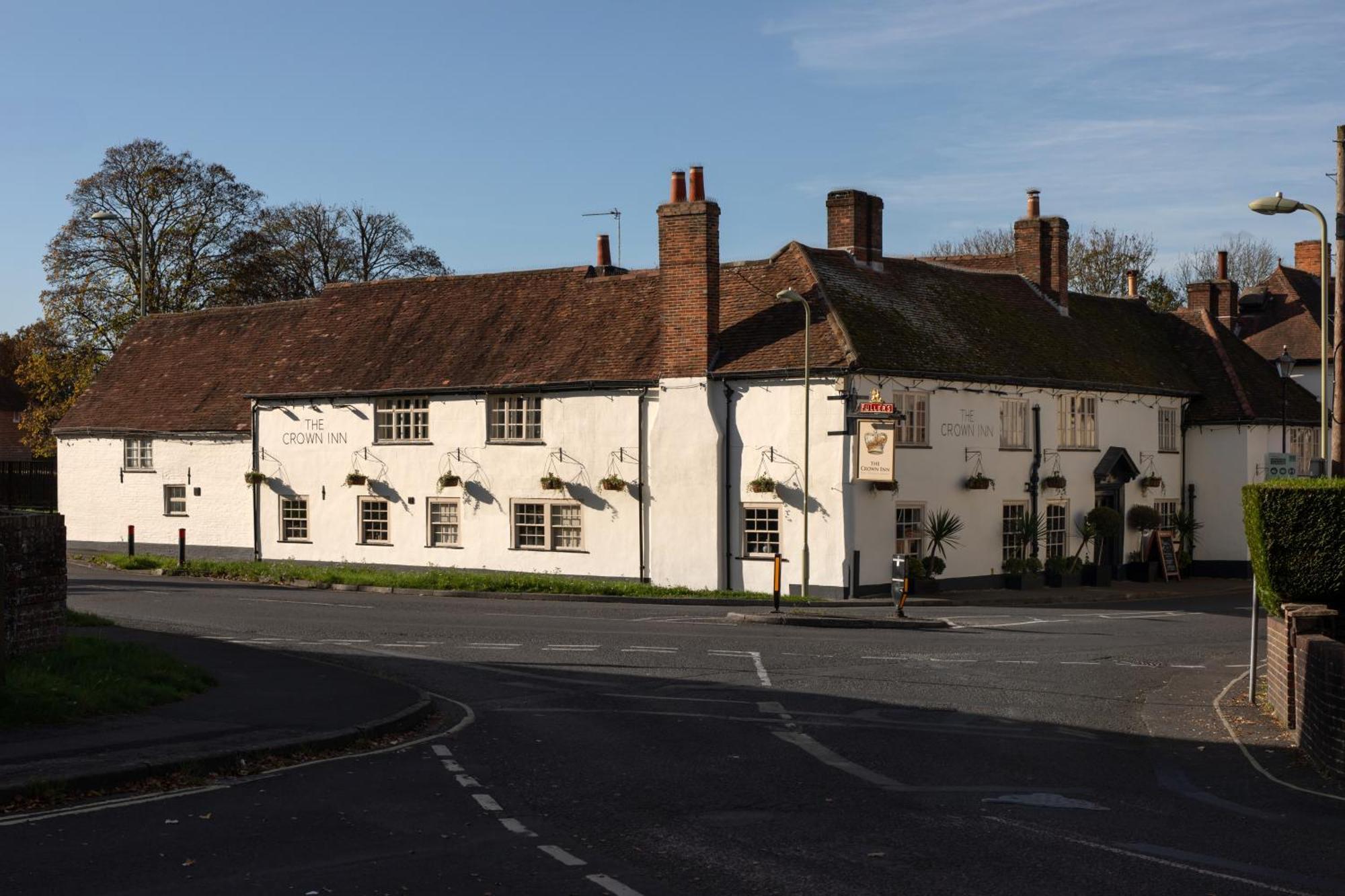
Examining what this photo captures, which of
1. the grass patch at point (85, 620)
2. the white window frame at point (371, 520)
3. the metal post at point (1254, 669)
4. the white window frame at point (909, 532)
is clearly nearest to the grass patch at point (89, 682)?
the grass patch at point (85, 620)

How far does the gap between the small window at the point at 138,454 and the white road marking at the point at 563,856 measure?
40568mm

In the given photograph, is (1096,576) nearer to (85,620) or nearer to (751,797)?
(85,620)

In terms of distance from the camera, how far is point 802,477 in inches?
1351

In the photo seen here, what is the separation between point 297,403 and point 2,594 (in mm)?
29225

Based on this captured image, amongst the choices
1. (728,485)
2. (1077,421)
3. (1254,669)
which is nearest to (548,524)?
(728,485)

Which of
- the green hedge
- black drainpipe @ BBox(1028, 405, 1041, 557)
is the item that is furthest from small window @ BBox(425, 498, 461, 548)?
the green hedge

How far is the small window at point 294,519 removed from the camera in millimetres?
43094

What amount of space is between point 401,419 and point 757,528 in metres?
11.5

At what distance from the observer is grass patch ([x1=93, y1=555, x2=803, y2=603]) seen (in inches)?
1359

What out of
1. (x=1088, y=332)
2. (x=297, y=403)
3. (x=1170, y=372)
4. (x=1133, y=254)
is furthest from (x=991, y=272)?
(x=1133, y=254)

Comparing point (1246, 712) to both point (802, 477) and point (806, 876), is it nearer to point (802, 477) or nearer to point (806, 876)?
point (806, 876)

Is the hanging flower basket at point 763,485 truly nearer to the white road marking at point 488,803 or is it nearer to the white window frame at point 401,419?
the white window frame at point 401,419

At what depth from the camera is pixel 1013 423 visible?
38.8 metres

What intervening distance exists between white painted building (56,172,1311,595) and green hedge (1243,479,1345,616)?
16.9 m
